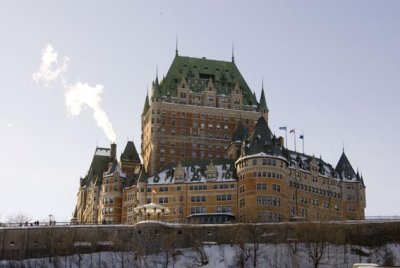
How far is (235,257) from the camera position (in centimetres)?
13700

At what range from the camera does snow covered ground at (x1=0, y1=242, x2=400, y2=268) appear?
134 m

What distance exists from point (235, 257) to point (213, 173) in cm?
3261

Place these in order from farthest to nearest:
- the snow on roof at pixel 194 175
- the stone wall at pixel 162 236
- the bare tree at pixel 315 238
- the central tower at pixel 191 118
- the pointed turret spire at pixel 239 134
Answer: the central tower at pixel 191 118 → the pointed turret spire at pixel 239 134 → the snow on roof at pixel 194 175 → the stone wall at pixel 162 236 → the bare tree at pixel 315 238

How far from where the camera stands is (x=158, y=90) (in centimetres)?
19475

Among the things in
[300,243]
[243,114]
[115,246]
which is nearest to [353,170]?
[243,114]

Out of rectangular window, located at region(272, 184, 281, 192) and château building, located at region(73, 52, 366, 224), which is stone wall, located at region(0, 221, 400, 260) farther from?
rectangular window, located at region(272, 184, 281, 192)

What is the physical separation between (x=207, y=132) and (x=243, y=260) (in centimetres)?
6288

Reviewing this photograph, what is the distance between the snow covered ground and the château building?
14029 mm

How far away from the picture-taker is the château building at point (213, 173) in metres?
161

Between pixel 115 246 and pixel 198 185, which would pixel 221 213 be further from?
pixel 115 246

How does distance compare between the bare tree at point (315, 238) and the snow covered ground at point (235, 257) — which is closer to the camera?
the bare tree at point (315, 238)

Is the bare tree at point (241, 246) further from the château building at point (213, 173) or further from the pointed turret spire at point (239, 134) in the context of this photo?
the pointed turret spire at point (239, 134)

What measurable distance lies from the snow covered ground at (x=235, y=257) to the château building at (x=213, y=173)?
1403 centimetres

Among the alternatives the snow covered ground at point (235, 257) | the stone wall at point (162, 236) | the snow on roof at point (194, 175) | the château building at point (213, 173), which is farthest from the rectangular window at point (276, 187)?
the snow covered ground at point (235, 257)
